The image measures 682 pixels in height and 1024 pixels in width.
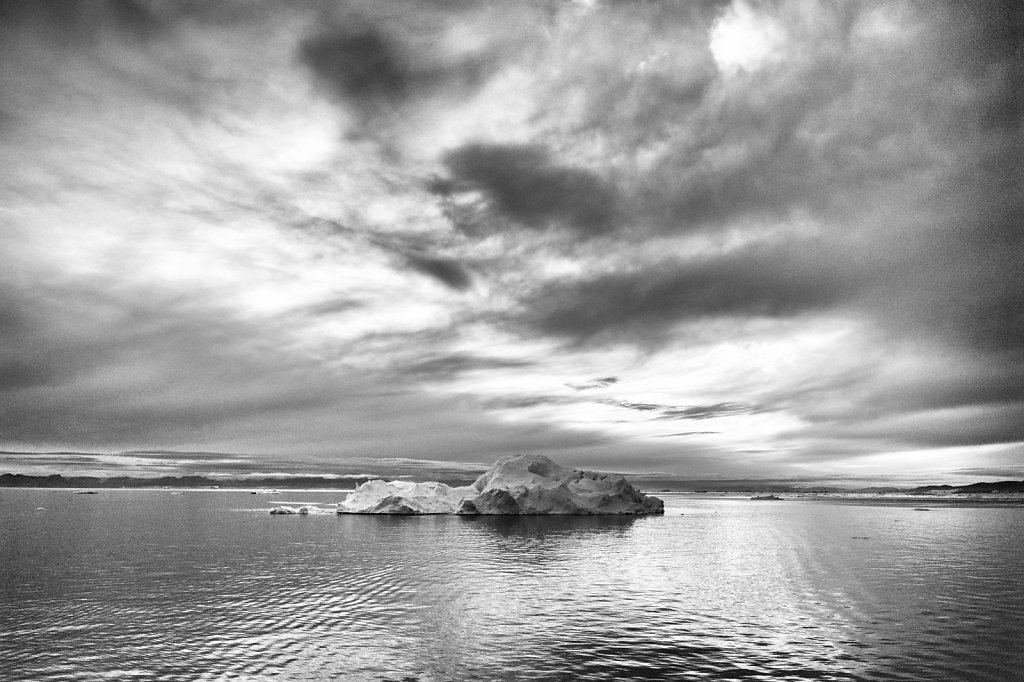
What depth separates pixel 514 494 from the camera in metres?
83.6

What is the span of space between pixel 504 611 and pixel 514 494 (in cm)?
5893

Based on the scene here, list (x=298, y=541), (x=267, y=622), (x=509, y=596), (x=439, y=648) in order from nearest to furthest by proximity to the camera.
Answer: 1. (x=439, y=648)
2. (x=267, y=622)
3. (x=509, y=596)
4. (x=298, y=541)

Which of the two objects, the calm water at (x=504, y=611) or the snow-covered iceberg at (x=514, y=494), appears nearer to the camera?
the calm water at (x=504, y=611)

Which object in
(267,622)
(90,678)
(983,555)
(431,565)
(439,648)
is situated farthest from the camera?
(983,555)

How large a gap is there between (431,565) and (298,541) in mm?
19878

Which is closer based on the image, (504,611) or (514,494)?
(504,611)

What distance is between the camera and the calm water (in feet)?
59.8

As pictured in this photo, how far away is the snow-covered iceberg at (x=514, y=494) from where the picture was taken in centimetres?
8456

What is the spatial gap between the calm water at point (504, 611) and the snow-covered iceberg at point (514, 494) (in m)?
33.1

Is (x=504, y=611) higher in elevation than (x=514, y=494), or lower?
lower

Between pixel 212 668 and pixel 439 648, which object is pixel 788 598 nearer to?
pixel 439 648

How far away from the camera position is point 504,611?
25469 millimetres

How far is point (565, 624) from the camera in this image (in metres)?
23.4

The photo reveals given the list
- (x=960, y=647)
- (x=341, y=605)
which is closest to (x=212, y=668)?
(x=341, y=605)
